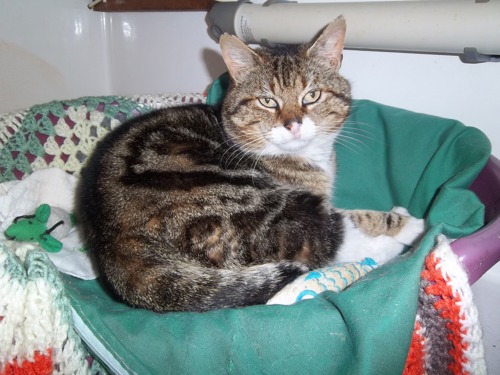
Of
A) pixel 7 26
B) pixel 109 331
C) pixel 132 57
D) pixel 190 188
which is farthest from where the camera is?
pixel 132 57

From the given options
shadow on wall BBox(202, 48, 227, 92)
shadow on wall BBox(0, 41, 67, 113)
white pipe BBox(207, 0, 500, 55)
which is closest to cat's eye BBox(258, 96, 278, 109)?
white pipe BBox(207, 0, 500, 55)

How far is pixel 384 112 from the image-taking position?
1.47 meters

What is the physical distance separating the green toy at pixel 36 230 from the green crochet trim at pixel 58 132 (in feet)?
0.71

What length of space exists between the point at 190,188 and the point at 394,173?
812 millimetres

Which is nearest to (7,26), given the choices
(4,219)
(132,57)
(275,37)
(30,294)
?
(132,57)

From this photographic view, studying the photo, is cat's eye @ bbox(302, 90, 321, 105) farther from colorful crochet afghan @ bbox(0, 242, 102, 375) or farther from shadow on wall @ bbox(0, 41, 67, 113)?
shadow on wall @ bbox(0, 41, 67, 113)

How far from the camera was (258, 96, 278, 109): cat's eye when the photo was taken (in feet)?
4.16

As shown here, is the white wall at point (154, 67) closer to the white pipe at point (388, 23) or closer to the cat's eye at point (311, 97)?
the white pipe at point (388, 23)

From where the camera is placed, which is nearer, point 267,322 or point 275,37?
point 267,322

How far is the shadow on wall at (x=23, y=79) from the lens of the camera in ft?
6.98

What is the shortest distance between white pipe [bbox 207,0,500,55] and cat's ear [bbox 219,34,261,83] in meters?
0.27

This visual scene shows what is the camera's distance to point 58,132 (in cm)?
156

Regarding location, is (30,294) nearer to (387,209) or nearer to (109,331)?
(109,331)

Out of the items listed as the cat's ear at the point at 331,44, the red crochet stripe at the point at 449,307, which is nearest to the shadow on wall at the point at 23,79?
the cat's ear at the point at 331,44
